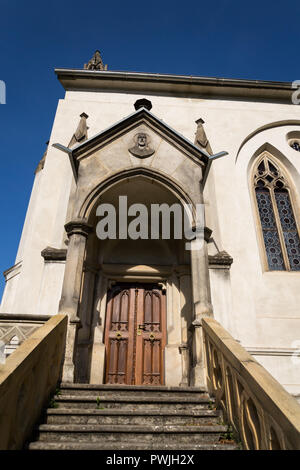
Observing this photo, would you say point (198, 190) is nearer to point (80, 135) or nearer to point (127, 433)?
point (80, 135)

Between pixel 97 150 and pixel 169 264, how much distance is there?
341 cm

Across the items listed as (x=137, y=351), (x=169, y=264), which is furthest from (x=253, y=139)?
(x=137, y=351)

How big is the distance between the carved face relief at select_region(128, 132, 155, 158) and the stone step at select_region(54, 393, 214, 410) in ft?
16.4

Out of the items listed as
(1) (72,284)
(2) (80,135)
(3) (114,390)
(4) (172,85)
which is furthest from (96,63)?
(3) (114,390)

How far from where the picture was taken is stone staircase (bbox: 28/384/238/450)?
3371 millimetres

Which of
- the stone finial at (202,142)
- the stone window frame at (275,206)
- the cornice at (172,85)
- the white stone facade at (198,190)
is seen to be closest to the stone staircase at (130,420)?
the white stone facade at (198,190)

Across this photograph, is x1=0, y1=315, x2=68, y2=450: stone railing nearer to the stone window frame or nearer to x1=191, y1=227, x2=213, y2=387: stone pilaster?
x1=191, y1=227, x2=213, y2=387: stone pilaster

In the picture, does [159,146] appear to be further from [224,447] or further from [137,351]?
[224,447]

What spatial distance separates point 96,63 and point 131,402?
13.5 meters

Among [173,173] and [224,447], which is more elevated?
[173,173]

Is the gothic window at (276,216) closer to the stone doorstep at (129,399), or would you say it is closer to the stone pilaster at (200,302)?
the stone pilaster at (200,302)

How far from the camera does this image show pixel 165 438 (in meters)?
3.60

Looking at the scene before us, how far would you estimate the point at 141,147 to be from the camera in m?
7.46

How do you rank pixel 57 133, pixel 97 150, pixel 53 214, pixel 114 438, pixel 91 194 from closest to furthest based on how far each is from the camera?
pixel 114 438 → pixel 91 194 → pixel 97 150 → pixel 53 214 → pixel 57 133
